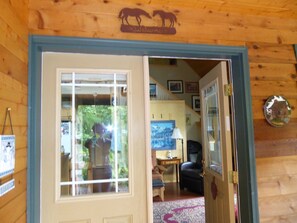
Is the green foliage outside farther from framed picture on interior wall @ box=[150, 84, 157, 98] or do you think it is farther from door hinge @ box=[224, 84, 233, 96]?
Answer: framed picture on interior wall @ box=[150, 84, 157, 98]

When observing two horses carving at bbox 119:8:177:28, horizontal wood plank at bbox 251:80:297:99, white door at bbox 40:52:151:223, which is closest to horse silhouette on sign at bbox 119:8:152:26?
two horses carving at bbox 119:8:177:28

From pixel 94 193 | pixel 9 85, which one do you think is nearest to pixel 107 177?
pixel 94 193

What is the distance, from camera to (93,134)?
184cm

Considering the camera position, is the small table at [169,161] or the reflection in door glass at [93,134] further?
the small table at [169,161]

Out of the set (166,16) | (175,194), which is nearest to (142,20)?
(166,16)

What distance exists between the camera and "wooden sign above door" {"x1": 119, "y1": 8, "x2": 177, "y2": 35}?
170cm

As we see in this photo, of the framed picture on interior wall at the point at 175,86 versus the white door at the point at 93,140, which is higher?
the framed picture on interior wall at the point at 175,86

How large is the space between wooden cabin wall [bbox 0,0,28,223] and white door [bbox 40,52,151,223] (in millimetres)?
305

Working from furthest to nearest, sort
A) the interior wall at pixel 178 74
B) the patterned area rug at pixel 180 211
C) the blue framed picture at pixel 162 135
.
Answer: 1. the interior wall at pixel 178 74
2. the blue framed picture at pixel 162 135
3. the patterned area rug at pixel 180 211

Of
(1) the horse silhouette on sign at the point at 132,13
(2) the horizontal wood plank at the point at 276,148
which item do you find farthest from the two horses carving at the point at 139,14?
(2) the horizontal wood plank at the point at 276,148

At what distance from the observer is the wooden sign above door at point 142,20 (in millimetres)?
1697

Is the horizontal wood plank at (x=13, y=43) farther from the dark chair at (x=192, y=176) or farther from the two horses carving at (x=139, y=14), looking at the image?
the dark chair at (x=192, y=176)

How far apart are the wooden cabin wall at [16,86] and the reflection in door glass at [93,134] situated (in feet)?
1.24

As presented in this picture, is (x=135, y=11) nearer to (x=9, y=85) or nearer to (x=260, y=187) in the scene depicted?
(x=9, y=85)
